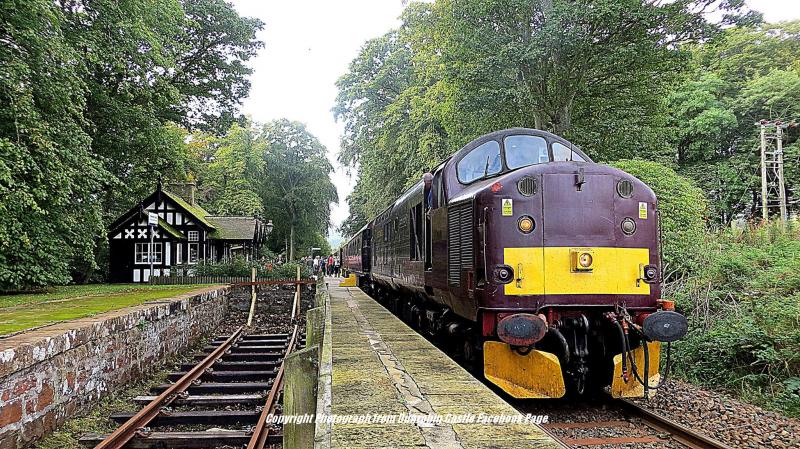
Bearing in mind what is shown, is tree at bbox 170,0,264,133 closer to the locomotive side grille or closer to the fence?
the fence

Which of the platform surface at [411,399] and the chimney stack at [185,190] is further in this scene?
the chimney stack at [185,190]

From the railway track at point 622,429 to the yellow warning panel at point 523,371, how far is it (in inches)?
15.0

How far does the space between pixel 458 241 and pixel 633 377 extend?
2441 millimetres

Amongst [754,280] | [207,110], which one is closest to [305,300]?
[207,110]

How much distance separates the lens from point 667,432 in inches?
241

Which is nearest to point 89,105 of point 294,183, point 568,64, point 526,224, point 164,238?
point 164,238

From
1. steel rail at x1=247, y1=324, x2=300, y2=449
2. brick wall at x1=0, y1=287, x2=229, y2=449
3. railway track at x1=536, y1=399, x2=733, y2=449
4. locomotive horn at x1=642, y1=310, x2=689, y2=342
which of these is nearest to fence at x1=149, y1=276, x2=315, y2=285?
brick wall at x1=0, y1=287, x2=229, y2=449

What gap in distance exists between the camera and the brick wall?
6.05 m

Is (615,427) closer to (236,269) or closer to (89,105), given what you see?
(89,105)

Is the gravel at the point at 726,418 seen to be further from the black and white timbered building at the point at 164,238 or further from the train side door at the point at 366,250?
the black and white timbered building at the point at 164,238

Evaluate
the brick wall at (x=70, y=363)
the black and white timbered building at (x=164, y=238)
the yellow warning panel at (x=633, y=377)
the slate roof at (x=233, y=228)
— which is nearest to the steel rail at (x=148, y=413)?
the brick wall at (x=70, y=363)

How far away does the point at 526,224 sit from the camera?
21.8 ft

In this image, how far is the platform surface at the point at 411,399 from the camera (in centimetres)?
379

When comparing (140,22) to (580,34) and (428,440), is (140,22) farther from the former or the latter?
(428,440)
